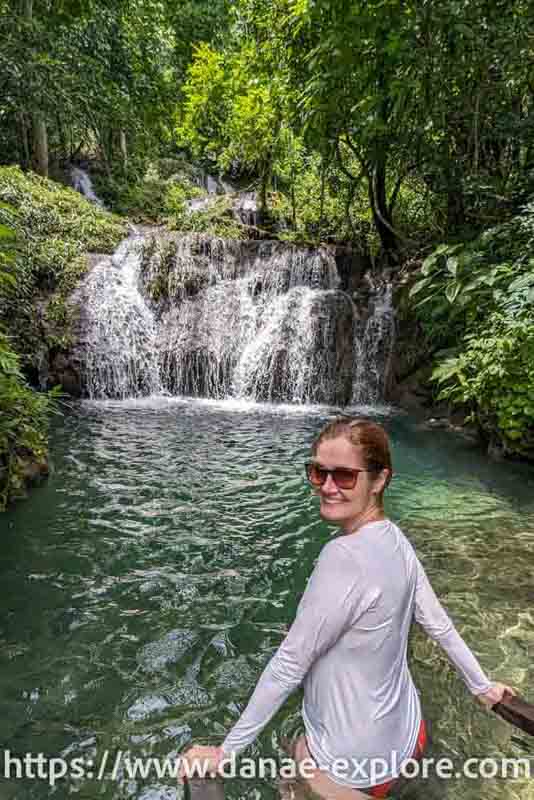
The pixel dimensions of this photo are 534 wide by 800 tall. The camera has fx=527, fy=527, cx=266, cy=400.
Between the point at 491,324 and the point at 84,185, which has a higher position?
the point at 84,185

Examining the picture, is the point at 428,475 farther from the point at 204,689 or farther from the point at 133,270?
the point at 133,270

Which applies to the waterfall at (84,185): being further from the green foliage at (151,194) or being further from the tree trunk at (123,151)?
the tree trunk at (123,151)

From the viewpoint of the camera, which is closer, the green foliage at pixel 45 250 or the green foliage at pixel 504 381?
the green foliage at pixel 504 381

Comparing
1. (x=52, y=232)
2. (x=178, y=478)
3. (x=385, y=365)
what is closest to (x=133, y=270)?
(x=52, y=232)

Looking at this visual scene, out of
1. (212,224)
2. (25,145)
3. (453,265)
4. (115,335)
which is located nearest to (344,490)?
(453,265)

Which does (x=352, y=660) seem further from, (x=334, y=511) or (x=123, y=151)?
(x=123, y=151)

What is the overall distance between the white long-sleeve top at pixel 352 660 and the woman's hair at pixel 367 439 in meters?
0.19

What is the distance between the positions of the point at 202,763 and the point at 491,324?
8406 millimetres

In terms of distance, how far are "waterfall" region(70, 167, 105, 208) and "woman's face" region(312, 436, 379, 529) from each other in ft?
69.7

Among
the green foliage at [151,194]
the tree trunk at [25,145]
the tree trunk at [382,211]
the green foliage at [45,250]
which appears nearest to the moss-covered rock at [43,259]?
the green foliage at [45,250]

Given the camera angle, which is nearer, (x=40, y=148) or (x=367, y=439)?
(x=367, y=439)

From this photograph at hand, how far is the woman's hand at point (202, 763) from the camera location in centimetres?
159

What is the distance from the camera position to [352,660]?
1.61m

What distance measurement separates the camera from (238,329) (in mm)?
13492
